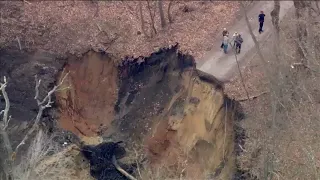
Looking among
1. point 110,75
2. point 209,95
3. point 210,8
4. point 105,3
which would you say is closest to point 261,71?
point 209,95

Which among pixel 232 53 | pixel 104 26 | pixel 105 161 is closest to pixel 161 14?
pixel 104 26

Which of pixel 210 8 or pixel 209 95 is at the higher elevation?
pixel 210 8

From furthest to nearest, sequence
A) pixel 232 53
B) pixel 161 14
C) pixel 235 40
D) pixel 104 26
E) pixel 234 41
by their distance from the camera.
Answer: pixel 104 26 → pixel 161 14 → pixel 232 53 → pixel 234 41 → pixel 235 40

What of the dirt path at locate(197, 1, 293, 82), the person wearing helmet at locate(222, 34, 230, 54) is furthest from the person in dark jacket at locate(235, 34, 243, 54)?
the person wearing helmet at locate(222, 34, 230, 54)

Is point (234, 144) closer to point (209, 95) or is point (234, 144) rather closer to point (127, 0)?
point (209, 95)

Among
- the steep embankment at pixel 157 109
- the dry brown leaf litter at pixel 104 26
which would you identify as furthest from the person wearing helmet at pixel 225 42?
the steep embankment at pixel 157 109

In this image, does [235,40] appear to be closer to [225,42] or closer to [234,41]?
[234,41]
